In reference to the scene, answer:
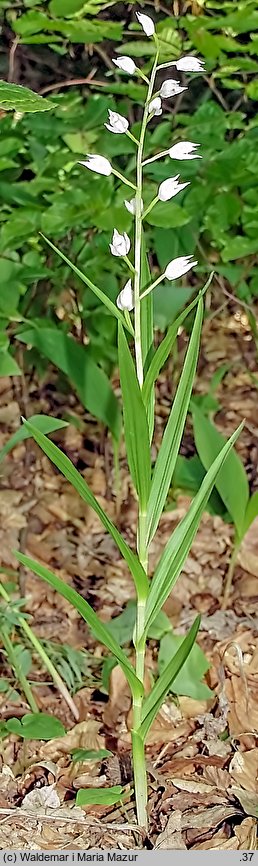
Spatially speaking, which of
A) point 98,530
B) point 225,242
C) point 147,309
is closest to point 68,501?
point 98,530

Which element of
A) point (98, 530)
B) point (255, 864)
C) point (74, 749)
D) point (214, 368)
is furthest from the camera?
point (214, 368)

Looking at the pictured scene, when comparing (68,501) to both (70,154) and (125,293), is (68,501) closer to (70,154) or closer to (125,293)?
(70,154)

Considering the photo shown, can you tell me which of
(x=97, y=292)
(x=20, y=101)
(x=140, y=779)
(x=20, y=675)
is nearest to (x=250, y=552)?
(x=20, y=675)

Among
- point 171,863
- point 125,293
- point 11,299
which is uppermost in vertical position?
point 125,293

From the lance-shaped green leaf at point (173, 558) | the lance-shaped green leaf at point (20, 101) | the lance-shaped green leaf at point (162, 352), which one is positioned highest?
the lance-shaped green leaf at point (20, 101)

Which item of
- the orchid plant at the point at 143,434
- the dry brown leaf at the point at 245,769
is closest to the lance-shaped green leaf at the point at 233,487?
the dry brown leaf at the point at 245,769

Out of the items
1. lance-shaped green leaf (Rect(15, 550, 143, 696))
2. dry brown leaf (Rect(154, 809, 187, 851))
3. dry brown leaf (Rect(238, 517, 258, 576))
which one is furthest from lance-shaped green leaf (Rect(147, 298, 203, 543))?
dry brown leaf (Rect(238, 517, 258, 576))

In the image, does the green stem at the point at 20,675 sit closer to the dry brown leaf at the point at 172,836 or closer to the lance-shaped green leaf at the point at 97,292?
the dry brown leaf at the point at 172,836
